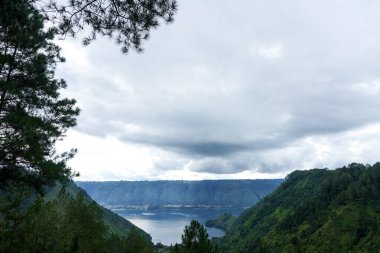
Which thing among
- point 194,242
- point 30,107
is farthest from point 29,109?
point 194,242

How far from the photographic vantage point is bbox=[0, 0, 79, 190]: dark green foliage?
68.2 feet

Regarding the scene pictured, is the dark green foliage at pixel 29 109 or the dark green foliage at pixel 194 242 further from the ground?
the dark green foliage at pixel 29 109

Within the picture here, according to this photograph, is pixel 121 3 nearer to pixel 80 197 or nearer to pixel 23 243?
pixel 23 243

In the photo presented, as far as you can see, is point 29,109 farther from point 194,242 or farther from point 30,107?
point 194,242

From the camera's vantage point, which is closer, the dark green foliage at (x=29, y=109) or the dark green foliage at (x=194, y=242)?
the dark green foliage at (x=29, y=109)

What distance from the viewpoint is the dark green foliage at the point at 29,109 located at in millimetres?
20781

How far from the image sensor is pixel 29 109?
23891 mm

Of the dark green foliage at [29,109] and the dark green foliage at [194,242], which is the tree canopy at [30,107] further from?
the dark green foliage at [194,242]

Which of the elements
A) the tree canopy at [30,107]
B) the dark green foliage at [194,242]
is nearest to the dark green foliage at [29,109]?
the tree canopy at [30,107]

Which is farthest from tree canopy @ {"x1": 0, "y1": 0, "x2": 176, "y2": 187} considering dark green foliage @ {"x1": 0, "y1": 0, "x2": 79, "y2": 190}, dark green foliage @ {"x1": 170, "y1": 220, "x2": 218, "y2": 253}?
dark green foliage @ {"x1": 170, "y1": 220, "x2": 218, "y2": 253}

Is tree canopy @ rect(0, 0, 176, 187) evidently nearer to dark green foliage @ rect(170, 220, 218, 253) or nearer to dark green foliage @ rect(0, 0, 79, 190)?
dark green foliage @ rect(0, 0, 79, 190)

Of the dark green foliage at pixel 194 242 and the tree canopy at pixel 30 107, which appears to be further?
the dark green foliage at pixel 194 242

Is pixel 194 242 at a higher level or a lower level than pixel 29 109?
lower

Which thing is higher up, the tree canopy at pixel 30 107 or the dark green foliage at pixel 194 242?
the tree canopy at pixel 30 107
